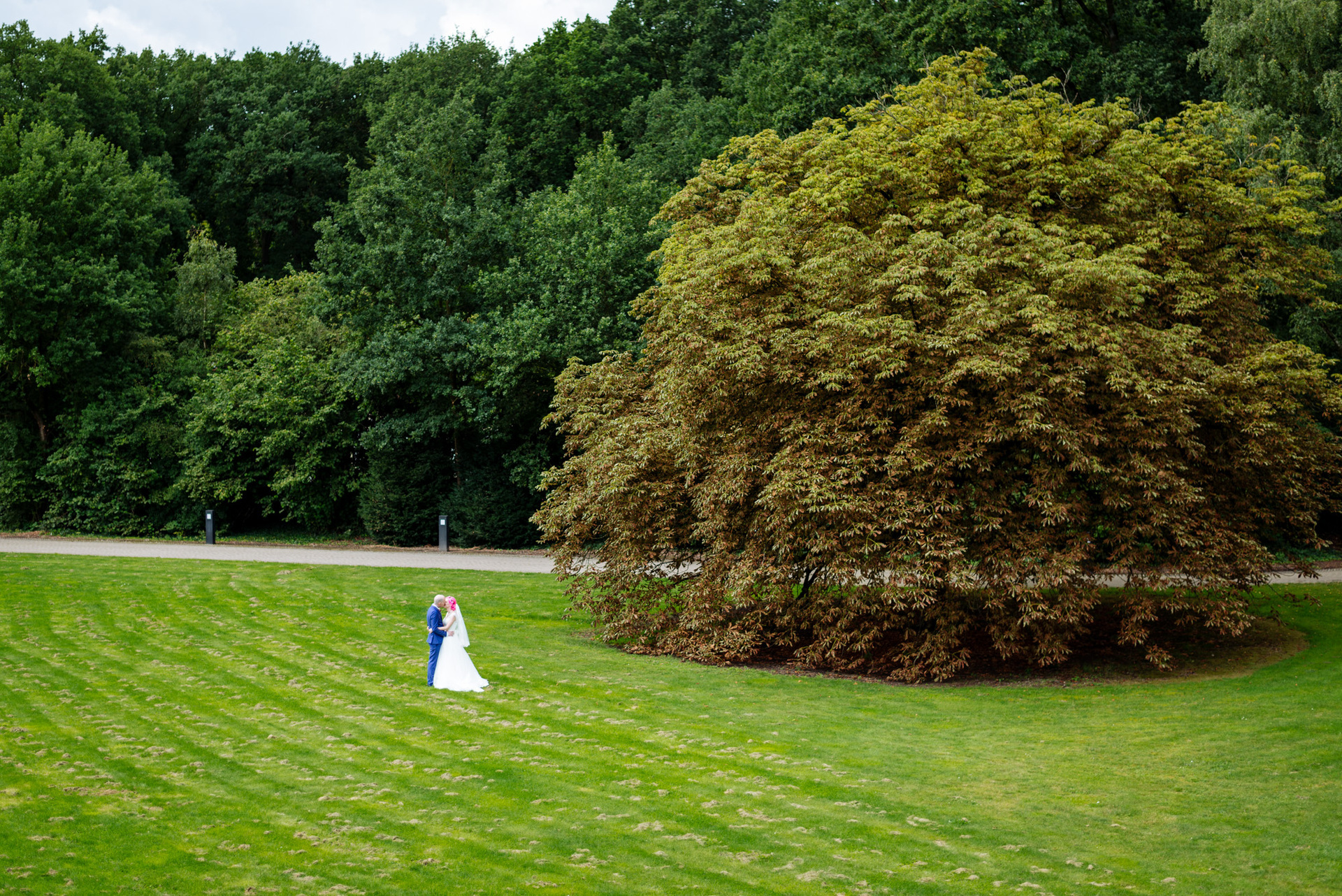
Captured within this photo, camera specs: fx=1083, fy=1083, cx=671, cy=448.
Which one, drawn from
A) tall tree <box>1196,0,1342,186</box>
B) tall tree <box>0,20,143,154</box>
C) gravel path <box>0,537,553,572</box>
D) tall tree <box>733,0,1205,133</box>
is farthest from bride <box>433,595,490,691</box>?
tall tree <box>0,20,143,154</box>

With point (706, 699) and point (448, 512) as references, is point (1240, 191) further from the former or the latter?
point (448, 512)

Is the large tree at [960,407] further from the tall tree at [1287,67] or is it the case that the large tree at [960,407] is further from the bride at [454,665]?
the tall tree at [1287,67]

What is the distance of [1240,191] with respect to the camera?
A: 19812 mm

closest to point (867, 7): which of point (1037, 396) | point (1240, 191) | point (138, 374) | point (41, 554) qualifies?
point (1240, 191)

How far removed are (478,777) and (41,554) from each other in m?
22.1

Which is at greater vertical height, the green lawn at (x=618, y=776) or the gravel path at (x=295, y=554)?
the gravel path at (x=295, y=554)

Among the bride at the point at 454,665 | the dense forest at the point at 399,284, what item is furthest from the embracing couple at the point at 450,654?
the dense forest at the point at 399,284

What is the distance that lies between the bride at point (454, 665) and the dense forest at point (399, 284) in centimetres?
1441

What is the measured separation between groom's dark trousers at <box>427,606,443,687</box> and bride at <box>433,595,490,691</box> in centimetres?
8

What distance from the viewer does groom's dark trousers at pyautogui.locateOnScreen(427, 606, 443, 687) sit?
15.4m

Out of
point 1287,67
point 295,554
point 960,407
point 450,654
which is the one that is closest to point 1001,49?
point 1287,67

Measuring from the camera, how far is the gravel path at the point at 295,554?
27.9 metres

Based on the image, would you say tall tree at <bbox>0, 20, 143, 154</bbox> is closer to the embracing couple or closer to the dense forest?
the dense forest

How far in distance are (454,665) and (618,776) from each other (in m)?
4.71
